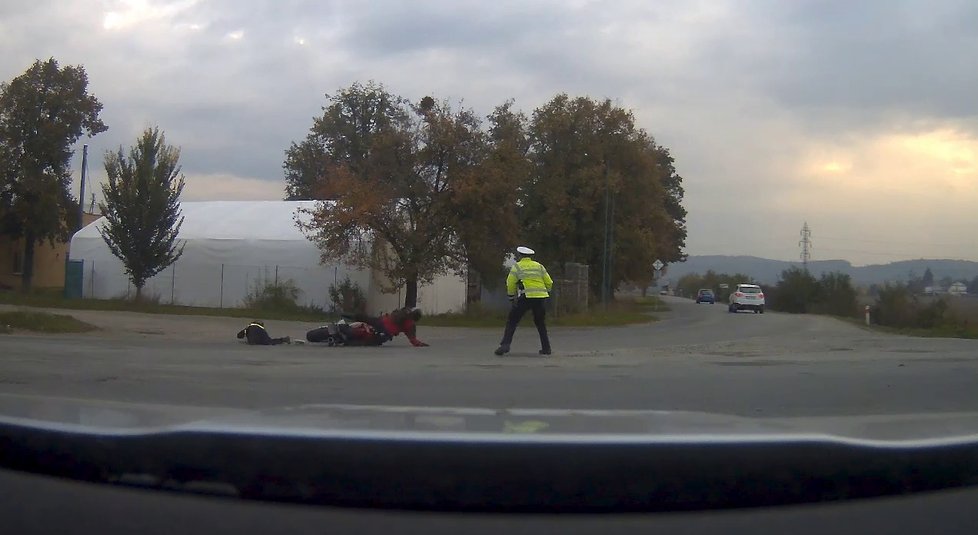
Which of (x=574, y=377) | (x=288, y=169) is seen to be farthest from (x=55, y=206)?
(x=574, y=377)

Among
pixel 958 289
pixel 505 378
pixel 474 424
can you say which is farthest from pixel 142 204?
pixel 958 289

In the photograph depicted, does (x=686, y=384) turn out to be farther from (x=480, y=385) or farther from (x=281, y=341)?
(x=281, y=341)

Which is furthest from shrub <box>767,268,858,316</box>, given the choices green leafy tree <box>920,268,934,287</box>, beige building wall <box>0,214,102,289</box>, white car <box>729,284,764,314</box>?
beige building wall <box>0,214,102,289</box>

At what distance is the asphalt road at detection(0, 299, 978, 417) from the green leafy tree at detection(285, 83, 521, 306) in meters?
13.0

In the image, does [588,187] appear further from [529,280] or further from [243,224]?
[529,280]

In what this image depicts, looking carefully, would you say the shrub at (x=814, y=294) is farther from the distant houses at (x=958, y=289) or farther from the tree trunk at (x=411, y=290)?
the tree trunk at (x=411, y=290)

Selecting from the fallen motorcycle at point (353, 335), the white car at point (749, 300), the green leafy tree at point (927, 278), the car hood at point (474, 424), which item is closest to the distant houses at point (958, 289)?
the green leafy tree at point (927, 278)

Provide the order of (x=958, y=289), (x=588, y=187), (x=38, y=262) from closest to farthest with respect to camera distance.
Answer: (x=958, y=289) < (x=588, y=187) < (x=38, y=262)

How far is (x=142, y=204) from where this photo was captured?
2906 cm

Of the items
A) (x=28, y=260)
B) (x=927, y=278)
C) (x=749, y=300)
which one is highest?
(x=927, y=278)

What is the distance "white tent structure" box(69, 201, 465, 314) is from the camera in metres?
30.5

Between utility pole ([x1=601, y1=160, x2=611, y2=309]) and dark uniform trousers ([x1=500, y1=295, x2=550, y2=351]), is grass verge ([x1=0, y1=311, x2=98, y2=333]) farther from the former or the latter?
utility pole ([x1=601, y1=160, x2=611, y2=309])

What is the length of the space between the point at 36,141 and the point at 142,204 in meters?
12.8

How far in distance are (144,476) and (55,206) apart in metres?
40.1
